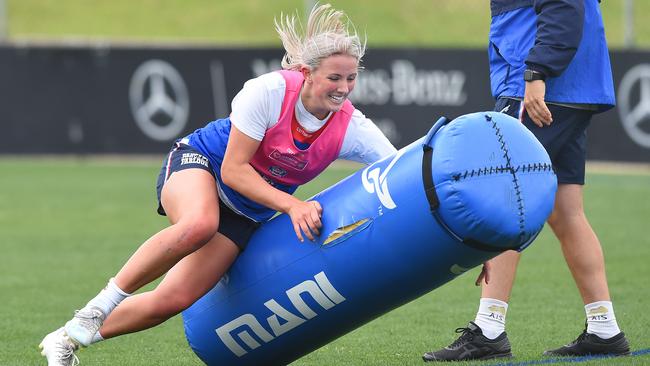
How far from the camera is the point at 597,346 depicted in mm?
4953

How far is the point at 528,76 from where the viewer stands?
15.7 feet

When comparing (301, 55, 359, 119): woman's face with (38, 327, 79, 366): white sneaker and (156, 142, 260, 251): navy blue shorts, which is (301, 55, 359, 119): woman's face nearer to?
(156, 142, 260, 251): navy blue shorts

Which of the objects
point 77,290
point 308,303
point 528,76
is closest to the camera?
point 308,303

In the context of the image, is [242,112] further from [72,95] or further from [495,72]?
[72,95]

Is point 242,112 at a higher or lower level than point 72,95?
higher

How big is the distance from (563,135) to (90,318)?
2.10m

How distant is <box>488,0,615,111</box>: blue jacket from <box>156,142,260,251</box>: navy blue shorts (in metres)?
1.27

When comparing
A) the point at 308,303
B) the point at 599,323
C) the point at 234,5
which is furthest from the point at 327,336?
the point at 234,5

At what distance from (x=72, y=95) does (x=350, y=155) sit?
1042cm

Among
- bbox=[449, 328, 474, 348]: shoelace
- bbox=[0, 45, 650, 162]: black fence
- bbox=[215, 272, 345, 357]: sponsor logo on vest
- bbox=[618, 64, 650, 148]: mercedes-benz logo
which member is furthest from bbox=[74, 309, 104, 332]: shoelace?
bbox=[0, 45, 650, 162]: black fence

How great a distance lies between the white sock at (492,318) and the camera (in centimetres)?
502

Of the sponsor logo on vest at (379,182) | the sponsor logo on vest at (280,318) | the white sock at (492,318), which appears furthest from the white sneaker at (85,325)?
the white sock at (492,318)

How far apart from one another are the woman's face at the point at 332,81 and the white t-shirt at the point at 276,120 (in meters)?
0.12

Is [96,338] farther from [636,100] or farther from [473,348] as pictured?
[636,100]
